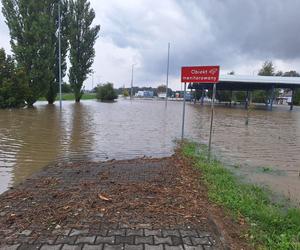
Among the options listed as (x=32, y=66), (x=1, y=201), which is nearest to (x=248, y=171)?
(x=1, y=201)

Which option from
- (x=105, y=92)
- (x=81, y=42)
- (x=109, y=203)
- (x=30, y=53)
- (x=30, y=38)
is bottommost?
(x=109, y=203)

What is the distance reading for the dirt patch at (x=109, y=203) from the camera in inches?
148

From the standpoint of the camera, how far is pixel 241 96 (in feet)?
255

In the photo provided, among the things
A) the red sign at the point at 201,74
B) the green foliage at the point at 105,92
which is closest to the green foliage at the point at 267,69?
the green foliage at the point at 105,92

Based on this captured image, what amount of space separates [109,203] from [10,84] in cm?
2871

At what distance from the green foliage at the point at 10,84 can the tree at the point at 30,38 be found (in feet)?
A: 4.70

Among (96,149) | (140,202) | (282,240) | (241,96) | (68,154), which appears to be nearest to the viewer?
(282,240)

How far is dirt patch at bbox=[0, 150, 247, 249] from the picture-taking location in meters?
3.76

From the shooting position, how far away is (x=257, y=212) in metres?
4.29

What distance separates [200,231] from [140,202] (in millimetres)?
1119

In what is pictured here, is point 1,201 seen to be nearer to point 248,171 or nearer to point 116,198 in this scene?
point 116,198

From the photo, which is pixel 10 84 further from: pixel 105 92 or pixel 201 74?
pixel 105 92

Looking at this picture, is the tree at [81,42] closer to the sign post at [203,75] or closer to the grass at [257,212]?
the sign post at [203,75]

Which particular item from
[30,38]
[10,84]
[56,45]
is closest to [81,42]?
[56,45]
